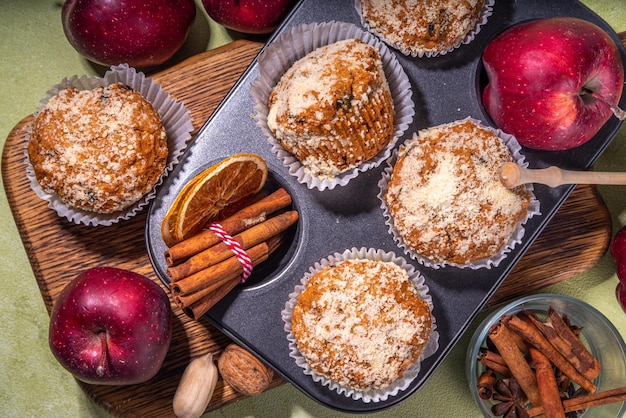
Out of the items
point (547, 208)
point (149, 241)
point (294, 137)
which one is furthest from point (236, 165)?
point (547, 208)

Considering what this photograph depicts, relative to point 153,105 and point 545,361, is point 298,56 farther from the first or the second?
point 545,361

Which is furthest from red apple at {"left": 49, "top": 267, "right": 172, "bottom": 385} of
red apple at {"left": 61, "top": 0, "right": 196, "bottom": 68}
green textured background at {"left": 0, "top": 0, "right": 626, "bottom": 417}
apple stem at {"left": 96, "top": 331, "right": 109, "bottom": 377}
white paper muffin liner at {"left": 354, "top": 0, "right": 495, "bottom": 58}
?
white paper muffin liner at {"left": 354, "top": 0, "right": 495, "bottom": 58}

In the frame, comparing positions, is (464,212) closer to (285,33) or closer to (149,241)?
(285,33)

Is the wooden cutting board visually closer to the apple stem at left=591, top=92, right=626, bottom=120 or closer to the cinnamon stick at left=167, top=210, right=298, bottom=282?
the cinnamon stick at left=167, top=210, right=298, bottom=282

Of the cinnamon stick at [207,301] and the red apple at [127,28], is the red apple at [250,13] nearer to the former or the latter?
the red apple at [127,28]

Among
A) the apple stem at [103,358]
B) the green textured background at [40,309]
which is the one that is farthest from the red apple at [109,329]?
the green textured background at [40,309]

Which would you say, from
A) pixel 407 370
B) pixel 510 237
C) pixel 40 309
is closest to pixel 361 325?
pixel 407 370
